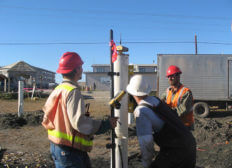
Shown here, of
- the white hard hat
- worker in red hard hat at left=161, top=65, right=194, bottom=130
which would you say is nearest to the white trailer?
worker in red hard hat at left=161, top=65, right=194, bottom=130

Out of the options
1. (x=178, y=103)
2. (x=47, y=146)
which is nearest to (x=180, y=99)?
(x=178, y=103)

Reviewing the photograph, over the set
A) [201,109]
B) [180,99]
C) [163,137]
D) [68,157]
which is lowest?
[201,109]

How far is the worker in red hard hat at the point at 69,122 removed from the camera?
2002mm

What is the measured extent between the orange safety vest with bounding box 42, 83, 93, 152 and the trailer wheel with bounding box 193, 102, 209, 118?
9941mm

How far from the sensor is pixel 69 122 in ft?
6.77

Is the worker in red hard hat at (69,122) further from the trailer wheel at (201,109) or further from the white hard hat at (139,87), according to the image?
the trailer wheel at (201,109)

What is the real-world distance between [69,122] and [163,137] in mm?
991

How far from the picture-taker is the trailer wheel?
10898 millimetres

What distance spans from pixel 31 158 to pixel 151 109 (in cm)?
384

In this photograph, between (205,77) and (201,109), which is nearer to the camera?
(205,77)

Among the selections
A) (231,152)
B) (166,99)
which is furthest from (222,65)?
(166,99)

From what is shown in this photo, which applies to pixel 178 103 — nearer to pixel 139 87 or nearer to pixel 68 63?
pixel 139 87

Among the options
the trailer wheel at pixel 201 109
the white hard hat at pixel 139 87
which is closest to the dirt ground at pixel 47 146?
the white hard hat at pixel 139 87

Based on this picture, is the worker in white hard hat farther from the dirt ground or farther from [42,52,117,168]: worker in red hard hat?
the dirt ground
